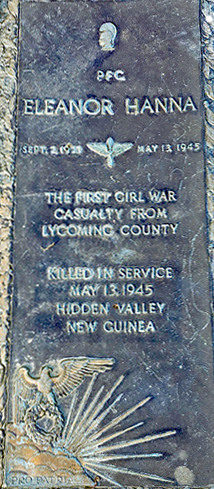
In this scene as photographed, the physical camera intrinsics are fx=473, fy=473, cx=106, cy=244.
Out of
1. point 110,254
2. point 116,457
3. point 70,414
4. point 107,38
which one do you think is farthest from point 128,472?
point 107,38

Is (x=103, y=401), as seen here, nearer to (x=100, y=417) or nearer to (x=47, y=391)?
(x=100, y=417)

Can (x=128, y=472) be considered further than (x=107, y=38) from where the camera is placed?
No

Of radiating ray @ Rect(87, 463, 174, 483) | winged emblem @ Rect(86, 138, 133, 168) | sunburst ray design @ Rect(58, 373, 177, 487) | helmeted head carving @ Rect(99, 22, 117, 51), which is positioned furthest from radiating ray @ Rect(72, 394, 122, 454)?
helmeted head carving @ Rect(99, 22, 117, 51)

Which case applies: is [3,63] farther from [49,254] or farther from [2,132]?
[49,254]

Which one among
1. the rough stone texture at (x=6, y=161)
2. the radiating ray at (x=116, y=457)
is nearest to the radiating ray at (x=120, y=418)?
the radiating ray at (x=116, y=457)

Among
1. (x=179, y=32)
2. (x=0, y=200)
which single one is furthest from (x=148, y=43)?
(x=0, y=200)

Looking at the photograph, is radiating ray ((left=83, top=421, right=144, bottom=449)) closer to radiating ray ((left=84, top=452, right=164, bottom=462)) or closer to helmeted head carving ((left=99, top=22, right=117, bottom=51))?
radiating ray ((left=84, top=452, right=164, bottom=462))

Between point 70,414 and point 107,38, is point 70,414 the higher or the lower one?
the lower one
